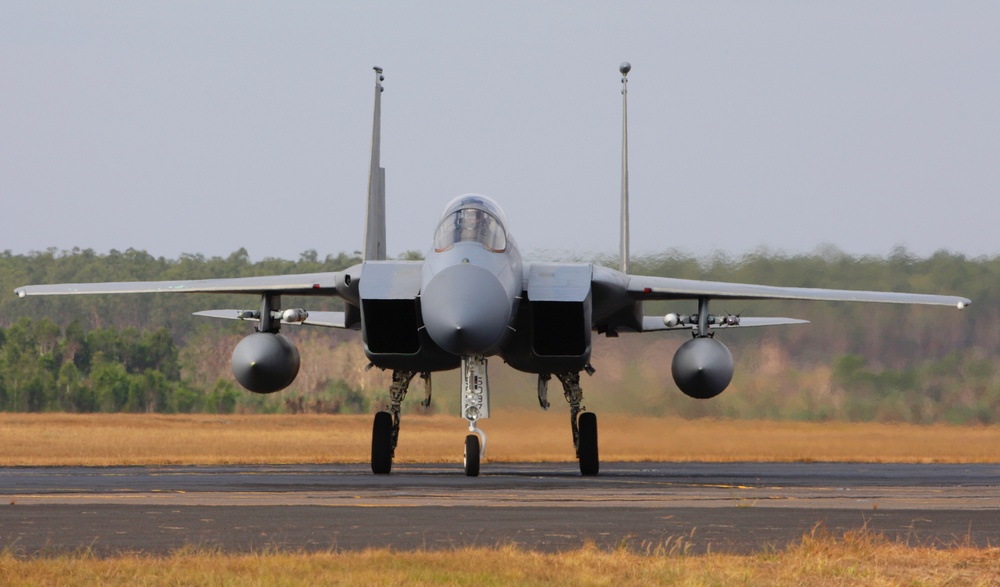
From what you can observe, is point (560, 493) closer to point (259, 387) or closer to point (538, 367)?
point (538, 367)

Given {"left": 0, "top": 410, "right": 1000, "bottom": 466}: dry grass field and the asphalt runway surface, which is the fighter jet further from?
{"left": 0, "top": 410, "right": 1000, "bottom": 466}: dry grass field

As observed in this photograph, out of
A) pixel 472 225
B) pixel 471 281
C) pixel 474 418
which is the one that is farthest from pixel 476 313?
pixel 474 418

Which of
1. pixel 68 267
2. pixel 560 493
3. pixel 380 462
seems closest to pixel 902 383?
pixel 380 462

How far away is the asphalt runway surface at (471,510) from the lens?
929cm

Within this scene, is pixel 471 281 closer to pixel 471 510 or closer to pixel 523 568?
pixel 471 510

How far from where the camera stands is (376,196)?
22.7 metres

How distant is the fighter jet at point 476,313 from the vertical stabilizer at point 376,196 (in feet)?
6.83

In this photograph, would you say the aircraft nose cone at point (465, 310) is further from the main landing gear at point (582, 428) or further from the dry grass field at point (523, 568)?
the dry grass field at point (523, 568)

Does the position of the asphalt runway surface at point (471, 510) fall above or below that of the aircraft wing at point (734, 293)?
below

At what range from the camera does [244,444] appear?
1145 inches

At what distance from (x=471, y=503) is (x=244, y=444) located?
17.3m

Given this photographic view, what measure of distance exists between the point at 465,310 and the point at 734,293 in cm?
469

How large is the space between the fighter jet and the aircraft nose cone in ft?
0.05

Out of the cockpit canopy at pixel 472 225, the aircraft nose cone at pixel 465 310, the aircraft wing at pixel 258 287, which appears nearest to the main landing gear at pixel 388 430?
the aircraft wing at pixel 258 287
